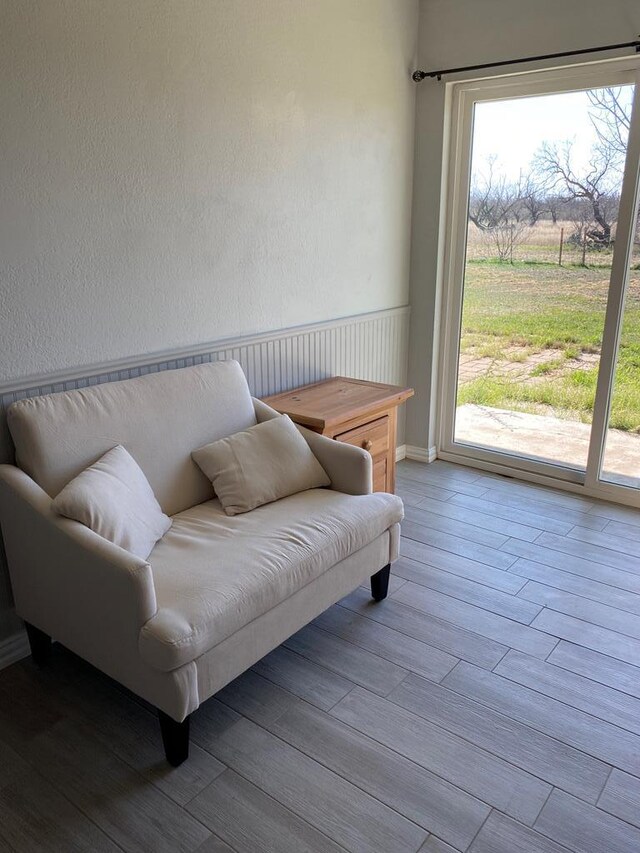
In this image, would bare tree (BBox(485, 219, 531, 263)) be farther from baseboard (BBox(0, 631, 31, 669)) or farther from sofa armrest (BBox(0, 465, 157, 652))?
baseboard (BBox(0, 631, 31, 669))

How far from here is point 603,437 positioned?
3576 mm

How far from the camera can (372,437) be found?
10.2ft

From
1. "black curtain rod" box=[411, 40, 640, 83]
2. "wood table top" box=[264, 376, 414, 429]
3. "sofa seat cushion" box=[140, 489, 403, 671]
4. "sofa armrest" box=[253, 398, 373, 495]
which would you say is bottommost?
"sofa seat cushion" box=[140, 489, 403, 671]

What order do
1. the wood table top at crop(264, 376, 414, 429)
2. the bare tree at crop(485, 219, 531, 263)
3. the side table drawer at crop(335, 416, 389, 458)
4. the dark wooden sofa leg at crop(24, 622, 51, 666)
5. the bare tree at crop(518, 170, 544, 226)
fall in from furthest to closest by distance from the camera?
1. the bare tree at crop(485, 219, 531, 263)
2. the bare tree at crop(518, 170, 544, 226)
3. the side table drawer at crop(335, 416, 389, 458)
4. the wood table top at crop(264, 376, 414, 429)
5. the dark wooden sofa leg at crop(24, 622, 51, 666)

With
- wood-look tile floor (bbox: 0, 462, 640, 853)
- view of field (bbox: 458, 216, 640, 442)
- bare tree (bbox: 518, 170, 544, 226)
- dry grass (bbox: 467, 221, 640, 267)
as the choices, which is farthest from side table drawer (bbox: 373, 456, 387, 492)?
bare tree (bbox: 518, 170, 544, 226)

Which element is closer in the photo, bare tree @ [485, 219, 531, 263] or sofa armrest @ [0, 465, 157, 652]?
sofa armrest @ [0, 465, 157, 652]

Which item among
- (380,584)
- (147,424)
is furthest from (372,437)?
(147,424)

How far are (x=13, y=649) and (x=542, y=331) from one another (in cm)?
297

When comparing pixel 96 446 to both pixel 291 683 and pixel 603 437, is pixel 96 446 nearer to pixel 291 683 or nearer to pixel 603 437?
pixel 291 683

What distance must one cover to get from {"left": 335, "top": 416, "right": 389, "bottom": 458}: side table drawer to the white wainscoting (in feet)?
1.52

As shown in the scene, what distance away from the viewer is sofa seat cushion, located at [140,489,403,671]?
1.75m

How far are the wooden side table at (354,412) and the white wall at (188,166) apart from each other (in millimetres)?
361

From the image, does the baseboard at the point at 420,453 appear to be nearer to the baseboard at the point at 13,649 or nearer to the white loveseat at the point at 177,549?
the white loveseat at the point at 177,549

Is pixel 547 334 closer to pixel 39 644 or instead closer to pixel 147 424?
pixel 147 424
